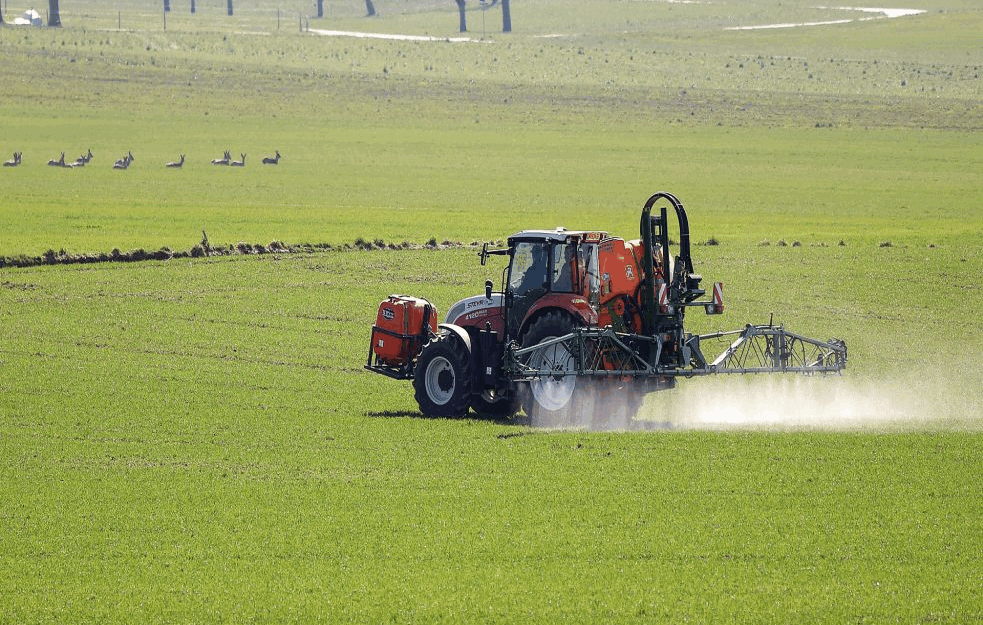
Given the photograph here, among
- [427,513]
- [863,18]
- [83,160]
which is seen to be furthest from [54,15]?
[427,513]

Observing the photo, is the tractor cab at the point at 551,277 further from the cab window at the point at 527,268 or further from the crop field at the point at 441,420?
the crop field at the point at 441,420

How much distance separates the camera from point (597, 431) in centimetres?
2169

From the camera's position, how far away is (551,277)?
22.9 meters

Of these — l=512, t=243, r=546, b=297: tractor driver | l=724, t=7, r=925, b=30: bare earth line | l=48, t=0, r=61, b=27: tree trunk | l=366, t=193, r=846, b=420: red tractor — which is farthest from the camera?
l=724, t=7, r=925, b=30: bare earth line

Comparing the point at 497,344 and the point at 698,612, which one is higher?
the point at 497,344

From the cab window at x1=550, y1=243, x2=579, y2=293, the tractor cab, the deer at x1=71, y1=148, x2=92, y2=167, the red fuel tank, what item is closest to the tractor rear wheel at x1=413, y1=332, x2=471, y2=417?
the red fuel tank

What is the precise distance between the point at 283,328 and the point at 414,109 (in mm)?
A: 71522

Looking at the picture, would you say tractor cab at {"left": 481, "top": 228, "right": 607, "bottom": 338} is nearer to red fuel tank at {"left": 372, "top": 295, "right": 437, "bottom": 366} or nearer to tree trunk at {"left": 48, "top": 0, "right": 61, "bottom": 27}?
red fuel tank at {"left": 372, "top": 295, "right": 437, "bottom": 366}

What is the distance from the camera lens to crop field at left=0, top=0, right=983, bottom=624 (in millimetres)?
14672

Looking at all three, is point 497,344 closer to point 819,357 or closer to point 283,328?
point 819,357

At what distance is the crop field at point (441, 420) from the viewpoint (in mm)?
14672

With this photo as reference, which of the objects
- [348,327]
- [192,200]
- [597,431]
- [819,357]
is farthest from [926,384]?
[192,200]

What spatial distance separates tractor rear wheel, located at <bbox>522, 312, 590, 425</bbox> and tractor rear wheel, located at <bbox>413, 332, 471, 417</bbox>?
100 cm

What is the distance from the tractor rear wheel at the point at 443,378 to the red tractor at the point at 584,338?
0.02m
